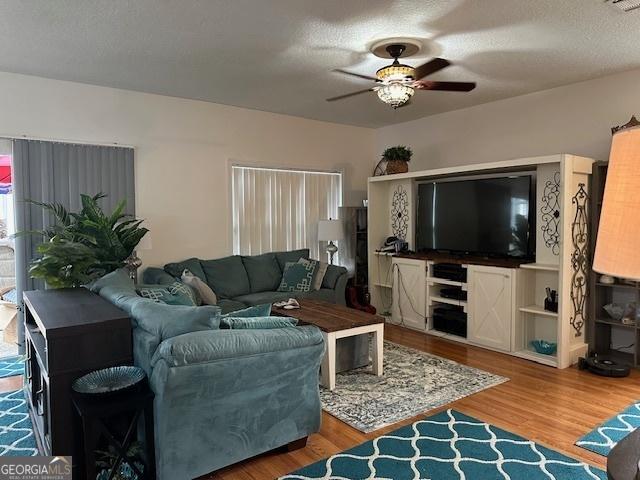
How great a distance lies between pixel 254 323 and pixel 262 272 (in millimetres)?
2933

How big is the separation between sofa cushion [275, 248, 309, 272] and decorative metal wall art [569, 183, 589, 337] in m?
3.13

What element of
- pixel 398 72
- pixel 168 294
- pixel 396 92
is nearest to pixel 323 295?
pixel 168 294

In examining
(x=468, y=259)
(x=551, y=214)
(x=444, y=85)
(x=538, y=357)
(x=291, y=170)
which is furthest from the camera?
(x=291, y=170)

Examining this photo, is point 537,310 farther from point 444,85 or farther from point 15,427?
point 15,427

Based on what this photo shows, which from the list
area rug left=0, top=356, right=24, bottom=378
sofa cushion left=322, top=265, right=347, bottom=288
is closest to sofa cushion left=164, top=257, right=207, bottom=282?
sofa cushion left=322, top=265, right=347, bottom=288

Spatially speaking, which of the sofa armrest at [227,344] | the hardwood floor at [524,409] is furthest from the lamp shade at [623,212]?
the hardwood floor at [524,409]

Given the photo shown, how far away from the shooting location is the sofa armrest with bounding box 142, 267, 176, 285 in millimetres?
4625

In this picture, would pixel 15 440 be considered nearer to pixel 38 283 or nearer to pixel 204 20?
pixel 38 283

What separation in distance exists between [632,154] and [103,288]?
3.13 metres

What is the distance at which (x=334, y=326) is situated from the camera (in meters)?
3.57

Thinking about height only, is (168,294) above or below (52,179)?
below

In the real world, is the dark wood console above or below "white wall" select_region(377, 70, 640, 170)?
below

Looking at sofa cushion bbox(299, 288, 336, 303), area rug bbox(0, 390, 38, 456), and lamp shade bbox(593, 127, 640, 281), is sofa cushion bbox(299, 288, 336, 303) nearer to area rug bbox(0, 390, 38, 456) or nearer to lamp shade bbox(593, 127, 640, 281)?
area rug bbox(0, 390, 38, 456)

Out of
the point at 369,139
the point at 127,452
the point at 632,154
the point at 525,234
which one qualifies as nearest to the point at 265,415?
the point at 127,452
